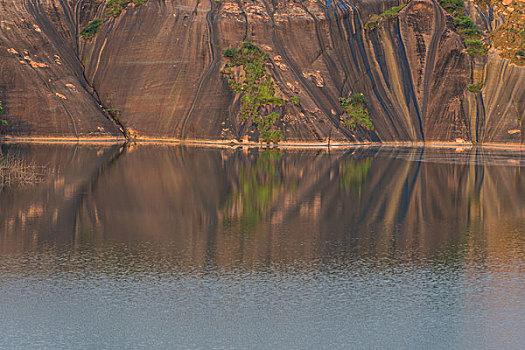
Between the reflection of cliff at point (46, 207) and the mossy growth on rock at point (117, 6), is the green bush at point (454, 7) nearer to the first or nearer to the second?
the mossy growth on rock at point (117, 6)

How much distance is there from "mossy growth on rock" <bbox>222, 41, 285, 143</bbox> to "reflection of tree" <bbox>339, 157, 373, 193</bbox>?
92.1 feet

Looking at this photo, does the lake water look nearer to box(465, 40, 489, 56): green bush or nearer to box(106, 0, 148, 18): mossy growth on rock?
box(106, 0, 148, 18): mossy growth on rock

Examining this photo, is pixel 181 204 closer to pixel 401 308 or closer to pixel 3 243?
pixel 3 243

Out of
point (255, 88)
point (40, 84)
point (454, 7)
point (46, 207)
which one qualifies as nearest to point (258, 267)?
point (46, 207)

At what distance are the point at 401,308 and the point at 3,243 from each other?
1180 centimetres

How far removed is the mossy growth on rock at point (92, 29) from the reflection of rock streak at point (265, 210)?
59.2 meters

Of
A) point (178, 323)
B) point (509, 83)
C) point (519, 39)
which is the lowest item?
point (178, 323)

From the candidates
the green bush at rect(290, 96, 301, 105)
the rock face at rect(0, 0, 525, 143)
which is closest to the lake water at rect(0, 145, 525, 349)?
the green bush at rect(290, 96, 301, 105)

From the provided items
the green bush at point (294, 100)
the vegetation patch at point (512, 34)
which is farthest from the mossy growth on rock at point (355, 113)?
the vegetation patch at point (512, 34)

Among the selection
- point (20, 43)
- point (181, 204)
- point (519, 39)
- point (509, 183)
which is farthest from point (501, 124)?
point (181, 204)

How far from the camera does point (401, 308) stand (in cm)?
1324

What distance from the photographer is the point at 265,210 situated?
1056 inches

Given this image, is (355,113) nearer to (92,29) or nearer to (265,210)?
(92,29)

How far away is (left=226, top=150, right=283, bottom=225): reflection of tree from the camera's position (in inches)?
1015
